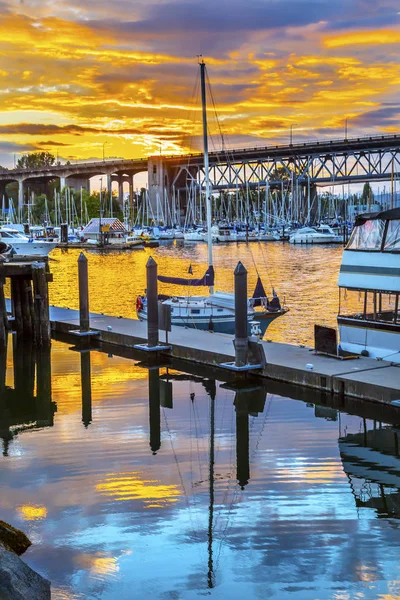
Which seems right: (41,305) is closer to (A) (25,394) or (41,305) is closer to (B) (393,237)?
(A) (25,394)

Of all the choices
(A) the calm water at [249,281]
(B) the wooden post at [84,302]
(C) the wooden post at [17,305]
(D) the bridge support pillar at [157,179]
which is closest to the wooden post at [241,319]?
(B) the wooden post at [84,302]

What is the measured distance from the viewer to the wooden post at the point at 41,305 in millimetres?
29875

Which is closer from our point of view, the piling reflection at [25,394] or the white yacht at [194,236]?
the piling reflection at [25,394]

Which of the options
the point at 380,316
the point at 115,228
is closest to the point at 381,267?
the point at 380,316

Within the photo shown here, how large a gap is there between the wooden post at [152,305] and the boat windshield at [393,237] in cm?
750

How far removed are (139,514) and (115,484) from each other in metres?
1.59

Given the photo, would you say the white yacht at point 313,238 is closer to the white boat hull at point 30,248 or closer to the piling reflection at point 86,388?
the white boat hull at point 30,248

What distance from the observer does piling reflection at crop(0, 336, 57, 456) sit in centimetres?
2020

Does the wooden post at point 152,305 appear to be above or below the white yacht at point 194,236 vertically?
above

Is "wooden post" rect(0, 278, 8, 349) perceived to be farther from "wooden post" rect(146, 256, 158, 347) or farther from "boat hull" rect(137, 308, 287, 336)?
"boat hull" rect(137, 308, 287, 336)

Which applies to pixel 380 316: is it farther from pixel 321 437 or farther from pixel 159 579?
pixel 159 579

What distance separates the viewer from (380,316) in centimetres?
2442

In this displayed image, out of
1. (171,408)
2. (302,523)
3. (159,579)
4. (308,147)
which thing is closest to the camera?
(159,579)

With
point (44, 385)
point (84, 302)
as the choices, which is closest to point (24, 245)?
point (84, 302)
